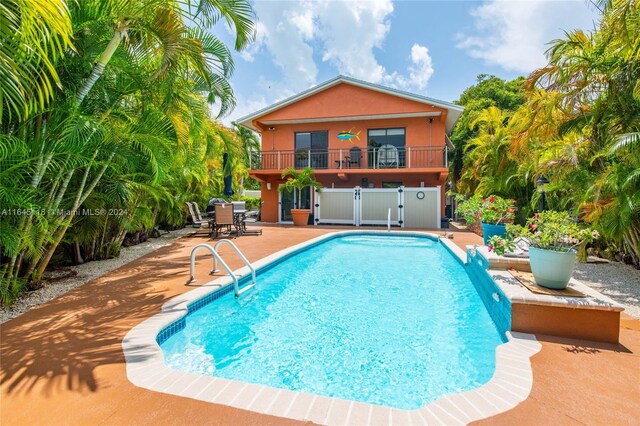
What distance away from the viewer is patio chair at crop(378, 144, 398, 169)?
1633 centimetres

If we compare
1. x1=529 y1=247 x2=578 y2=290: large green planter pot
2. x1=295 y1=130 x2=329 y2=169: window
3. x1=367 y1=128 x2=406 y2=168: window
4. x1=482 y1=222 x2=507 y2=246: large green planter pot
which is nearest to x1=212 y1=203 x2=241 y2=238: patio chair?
x1=295 y1=130 x2=329 y2=169: window

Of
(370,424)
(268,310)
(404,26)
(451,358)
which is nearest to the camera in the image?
(370,424)

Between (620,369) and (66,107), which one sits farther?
(66,107)

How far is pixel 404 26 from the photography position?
1316 centimetres

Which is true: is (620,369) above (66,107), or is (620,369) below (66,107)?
below

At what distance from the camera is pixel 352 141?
1714 centimetres

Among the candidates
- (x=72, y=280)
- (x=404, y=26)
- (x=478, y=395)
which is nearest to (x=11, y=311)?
(x=72, y=280)

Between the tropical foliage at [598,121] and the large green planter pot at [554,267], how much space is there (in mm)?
2108

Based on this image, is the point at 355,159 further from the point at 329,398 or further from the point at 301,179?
the point at 329,398

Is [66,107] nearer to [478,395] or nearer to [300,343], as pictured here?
[300,343]

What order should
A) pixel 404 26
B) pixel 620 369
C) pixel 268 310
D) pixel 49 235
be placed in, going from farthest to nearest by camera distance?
pixel 404 26
pixel 268 310
pixel 49 235
pixel 620 369

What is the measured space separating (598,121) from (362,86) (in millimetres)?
12076

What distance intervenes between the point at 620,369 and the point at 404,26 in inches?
557

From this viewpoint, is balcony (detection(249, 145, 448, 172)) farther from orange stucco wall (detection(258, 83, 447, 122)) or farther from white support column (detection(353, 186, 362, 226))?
orange stucco wall (detection(258, 83, 447, 122))
